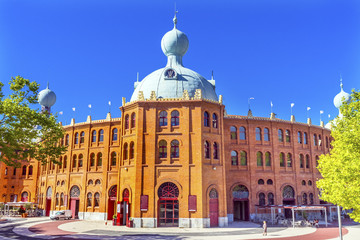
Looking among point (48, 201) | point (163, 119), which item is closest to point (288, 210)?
point (163, 119)

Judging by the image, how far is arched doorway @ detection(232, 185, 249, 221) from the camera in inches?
1726

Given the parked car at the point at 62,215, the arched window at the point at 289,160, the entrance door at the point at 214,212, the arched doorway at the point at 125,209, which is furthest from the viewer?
the arched window at the point at 289,160

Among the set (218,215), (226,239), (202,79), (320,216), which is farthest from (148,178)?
(320,216)

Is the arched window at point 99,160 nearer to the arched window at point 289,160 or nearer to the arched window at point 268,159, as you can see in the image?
the arched window at point 268,159

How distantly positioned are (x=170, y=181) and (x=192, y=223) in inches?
206

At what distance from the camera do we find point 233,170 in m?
44.8

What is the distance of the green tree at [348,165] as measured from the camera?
62.4ft

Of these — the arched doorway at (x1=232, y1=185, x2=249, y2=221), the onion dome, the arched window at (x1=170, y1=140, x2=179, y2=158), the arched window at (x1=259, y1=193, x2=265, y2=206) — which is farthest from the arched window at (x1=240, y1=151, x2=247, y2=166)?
the arched window at (x1=170, y1=140, x2=179, y2=158)

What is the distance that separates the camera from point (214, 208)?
3647 centimetres

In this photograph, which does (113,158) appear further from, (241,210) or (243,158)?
(241,210)

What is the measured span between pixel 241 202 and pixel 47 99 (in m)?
44.8

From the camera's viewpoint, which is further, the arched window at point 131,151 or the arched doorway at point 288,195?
the arched doorway at point 288,195

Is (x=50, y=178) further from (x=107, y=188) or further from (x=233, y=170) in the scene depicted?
(x=233, y=170)

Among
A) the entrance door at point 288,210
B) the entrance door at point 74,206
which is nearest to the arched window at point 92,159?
the entrance door at point 74,206
